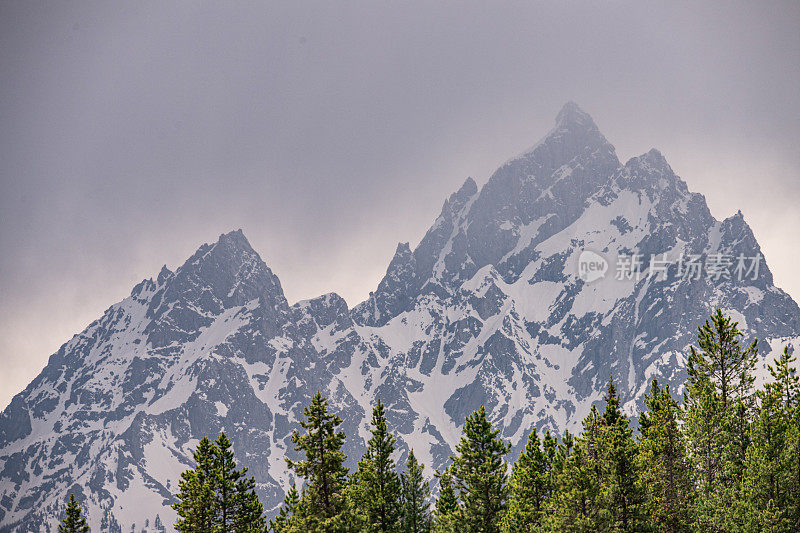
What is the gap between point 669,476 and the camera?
131ft

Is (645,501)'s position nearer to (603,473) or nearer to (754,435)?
(603,473)

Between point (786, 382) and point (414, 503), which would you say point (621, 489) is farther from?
point (414, 503)

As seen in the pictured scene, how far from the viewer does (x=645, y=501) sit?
121ft

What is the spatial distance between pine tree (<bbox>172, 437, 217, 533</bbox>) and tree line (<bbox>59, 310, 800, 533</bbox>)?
77 mm

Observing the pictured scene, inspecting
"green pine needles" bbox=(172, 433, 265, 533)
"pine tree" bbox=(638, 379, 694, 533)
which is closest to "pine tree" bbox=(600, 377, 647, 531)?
"pine tree" bbox=(638, 379, 694, 533)

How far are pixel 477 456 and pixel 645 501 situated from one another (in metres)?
9.62

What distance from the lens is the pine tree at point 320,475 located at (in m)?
40.1

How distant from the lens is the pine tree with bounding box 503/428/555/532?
136ft

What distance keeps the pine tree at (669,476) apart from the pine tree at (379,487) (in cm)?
1441

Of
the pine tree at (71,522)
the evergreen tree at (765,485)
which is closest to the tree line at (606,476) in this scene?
the evergreen tree at (765,485)

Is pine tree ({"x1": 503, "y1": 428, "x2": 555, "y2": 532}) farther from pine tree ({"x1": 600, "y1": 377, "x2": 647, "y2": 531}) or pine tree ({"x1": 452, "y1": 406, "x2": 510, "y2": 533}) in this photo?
pine tree ({"x1": 600, "y1": 377, "x2": 647, "y2": 531})

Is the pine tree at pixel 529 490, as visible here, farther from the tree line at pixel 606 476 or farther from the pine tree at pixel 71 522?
the pine tree at pixel 71 522

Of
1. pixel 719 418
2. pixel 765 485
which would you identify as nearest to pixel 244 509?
pixel 719 418

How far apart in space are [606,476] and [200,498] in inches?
879
